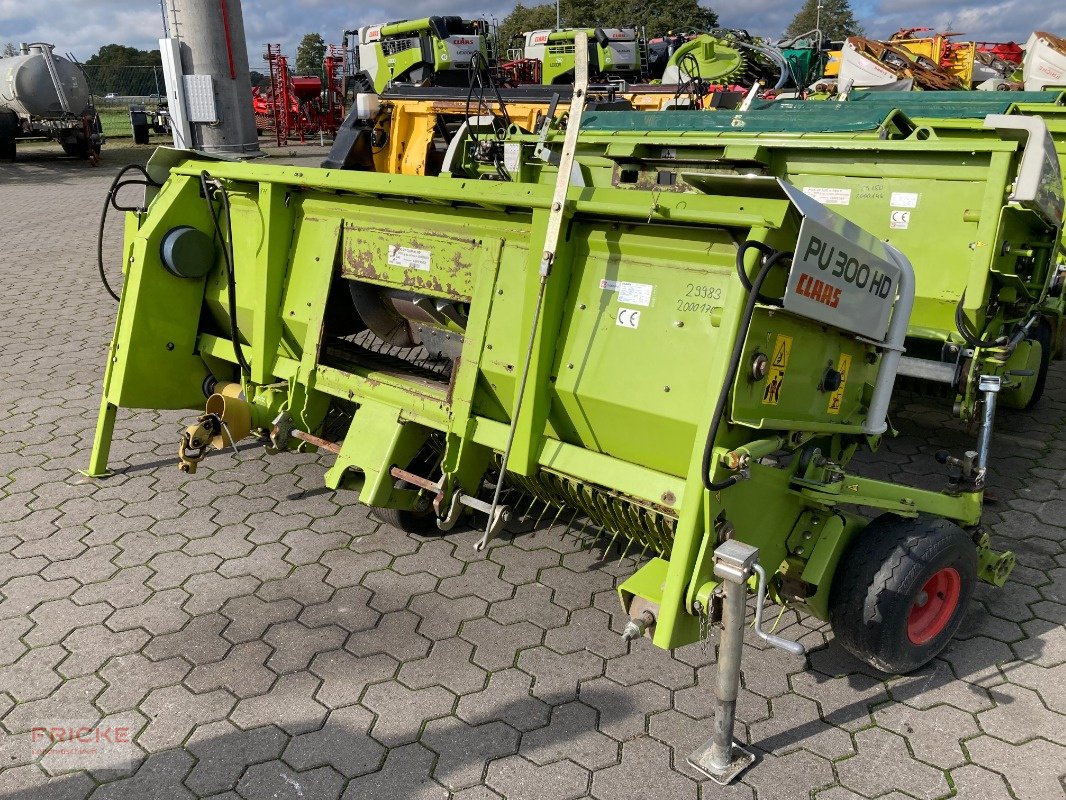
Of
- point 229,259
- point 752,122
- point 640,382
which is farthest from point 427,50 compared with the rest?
point 640,382

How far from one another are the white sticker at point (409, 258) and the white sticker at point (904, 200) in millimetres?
2475

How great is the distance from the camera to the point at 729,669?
2285 mm

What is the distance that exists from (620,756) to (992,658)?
57.0 inches

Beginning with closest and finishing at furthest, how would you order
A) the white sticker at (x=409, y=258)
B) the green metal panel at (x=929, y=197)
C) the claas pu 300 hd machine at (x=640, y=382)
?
the claas pu 300 hd machine at (x=640, y=382), the white sticker at (x=409, y=258), the green metal panel at (x=929, y=197)

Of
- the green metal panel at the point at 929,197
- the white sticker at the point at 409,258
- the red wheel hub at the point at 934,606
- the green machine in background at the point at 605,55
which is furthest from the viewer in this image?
the green machine in background at the point at 605,55

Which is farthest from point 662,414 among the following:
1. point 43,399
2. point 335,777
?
point 43,399

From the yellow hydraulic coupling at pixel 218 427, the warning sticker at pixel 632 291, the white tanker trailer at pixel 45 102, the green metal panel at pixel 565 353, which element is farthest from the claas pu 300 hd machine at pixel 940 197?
the white tanker trailer at pixel 45 102

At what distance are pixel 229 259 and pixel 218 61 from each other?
21.5 ft

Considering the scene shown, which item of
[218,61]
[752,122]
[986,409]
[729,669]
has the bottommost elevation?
[729,669]

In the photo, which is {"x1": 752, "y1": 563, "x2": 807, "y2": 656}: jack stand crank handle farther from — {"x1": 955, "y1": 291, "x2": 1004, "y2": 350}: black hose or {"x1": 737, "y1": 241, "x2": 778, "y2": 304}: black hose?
{"x1": 955, "y1": 291, "x2": 1004, "y2": 350}: black hose

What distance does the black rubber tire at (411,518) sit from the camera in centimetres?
359

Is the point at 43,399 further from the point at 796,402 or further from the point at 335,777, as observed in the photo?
the point at 796,402

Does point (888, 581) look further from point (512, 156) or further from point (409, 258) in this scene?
point (512, 156)

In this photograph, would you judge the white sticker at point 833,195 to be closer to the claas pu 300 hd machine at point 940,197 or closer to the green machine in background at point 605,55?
the claas pu 300 hd machine at point 940,197
